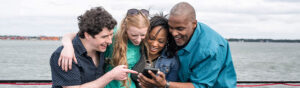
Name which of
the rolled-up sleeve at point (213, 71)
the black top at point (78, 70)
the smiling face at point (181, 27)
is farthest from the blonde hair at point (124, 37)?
the rolled-up sleeve at point (213, 71)

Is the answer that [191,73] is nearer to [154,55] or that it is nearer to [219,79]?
[219,79]

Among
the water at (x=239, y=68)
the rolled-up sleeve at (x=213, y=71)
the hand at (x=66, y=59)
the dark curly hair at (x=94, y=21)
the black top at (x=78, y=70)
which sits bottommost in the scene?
the water at (x=239, y=68)

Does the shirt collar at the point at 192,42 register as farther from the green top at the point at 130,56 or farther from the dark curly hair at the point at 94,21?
the dark curly hair at the point at 94,21

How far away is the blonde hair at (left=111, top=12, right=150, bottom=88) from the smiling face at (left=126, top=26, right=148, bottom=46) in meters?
0.04

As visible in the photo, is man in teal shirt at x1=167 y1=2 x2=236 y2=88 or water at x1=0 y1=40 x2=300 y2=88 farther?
water at x1=0 y1=40 x2=300 y2=88

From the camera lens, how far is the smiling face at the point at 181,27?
327 cm

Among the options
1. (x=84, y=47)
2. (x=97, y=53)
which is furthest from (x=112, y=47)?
(x=84, y=47)

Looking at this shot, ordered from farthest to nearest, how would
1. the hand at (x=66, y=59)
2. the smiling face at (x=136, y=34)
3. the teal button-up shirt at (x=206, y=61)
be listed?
the smiling face at (x=136, y=34) < the teal button-up shirt at (x=206, y=61) < the hand at (x=66, y=59)

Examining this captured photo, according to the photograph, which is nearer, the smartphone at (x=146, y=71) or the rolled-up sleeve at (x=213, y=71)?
the smartphone at (x=146, y=71)

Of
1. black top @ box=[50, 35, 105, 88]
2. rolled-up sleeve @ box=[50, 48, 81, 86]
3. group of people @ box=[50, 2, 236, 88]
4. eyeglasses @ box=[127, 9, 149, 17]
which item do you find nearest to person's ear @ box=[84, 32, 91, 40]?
group of people @ box=[50, 2, 236, 88]

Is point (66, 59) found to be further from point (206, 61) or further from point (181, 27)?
point (206, 61)

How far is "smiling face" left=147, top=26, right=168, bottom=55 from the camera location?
3589mm

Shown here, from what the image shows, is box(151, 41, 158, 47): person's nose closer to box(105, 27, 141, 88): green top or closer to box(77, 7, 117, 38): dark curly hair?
box(105, 27, 141, 88): green top

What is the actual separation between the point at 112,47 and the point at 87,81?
0.47 m
